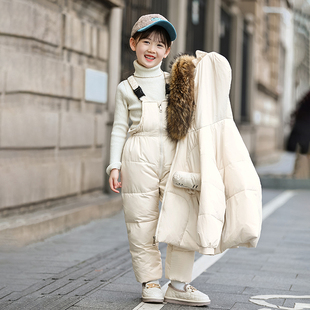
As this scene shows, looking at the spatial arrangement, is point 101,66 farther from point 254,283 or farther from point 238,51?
point 238,51

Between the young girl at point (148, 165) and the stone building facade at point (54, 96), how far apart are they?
2311 millimetres

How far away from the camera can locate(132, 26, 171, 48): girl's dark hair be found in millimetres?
3672

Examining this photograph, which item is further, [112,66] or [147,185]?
[112,66]

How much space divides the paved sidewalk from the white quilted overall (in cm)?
26

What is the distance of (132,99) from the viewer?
12.3 feet

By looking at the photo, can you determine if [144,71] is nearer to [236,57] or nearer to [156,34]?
[156,34]

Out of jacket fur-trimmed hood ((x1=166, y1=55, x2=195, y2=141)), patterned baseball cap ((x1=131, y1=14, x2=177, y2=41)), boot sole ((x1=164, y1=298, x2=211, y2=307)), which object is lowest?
boot sole ((x1=164, y1=298, x2=211, y2=307))

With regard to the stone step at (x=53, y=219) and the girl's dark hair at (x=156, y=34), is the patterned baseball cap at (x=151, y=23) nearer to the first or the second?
the girl's dark hair at (x=156, y=34)

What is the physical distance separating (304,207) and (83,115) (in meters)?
3.78

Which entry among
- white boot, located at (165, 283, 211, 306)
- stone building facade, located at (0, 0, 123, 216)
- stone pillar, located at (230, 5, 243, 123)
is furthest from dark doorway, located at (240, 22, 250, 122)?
white boot, located at (165, 283, 211, 306)

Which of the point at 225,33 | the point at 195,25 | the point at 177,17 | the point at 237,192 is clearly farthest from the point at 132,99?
the point at 225,33

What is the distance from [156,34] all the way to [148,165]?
2.63 ft

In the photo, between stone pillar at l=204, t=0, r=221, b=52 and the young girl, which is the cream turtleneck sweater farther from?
→ stone pillar at l=204, t=0, r=221, b=52

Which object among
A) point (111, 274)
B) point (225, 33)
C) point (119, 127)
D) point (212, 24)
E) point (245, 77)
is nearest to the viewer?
point (119, 127)
